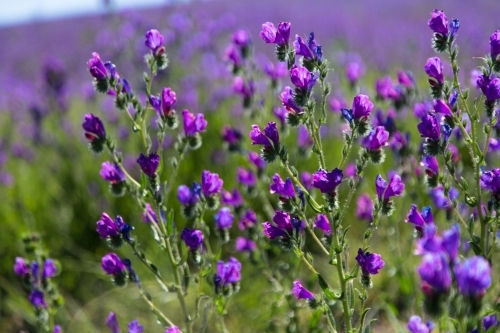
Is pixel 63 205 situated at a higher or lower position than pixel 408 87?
higher

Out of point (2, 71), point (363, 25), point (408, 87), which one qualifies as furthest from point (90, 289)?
point (2, 71)

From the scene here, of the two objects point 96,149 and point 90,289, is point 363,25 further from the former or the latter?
point 96,149

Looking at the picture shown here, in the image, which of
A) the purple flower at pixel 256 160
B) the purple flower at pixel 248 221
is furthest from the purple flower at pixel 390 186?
the purple flower at pixel 256 160

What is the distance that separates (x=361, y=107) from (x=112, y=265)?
3.76 feet

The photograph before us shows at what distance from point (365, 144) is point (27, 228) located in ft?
11.3

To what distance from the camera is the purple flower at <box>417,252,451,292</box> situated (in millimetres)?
1007

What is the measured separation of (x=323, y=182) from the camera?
61.5 inches

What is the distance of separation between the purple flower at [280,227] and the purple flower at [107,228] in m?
0.62

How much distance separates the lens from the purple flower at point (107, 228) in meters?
1.91

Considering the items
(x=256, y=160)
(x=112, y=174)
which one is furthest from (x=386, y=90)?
(x=112, y=174)

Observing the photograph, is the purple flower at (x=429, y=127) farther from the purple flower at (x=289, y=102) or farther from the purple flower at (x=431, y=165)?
the purple flower at (x=289, y=102)

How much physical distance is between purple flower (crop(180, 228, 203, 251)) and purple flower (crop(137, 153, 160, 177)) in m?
0.28

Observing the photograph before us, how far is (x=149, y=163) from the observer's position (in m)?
1.84

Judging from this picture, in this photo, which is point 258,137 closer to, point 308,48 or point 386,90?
point 308,48
